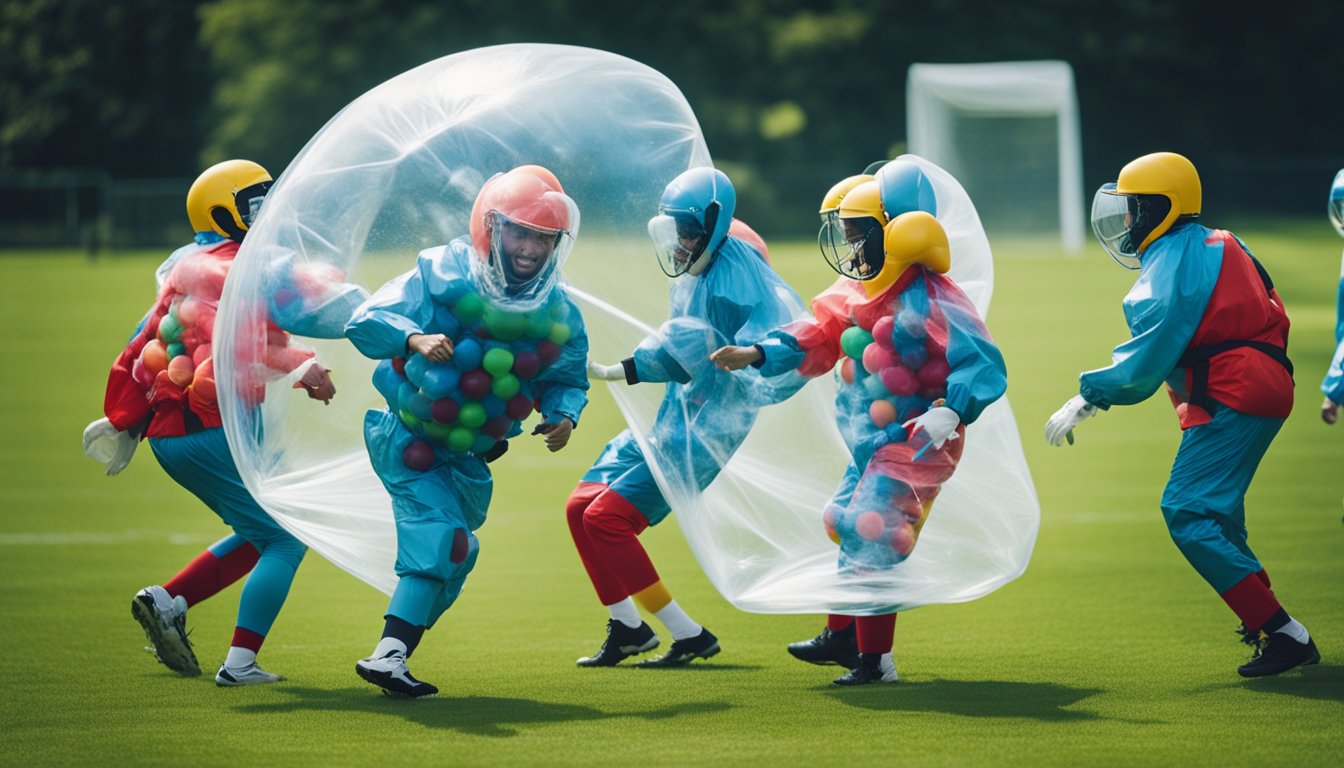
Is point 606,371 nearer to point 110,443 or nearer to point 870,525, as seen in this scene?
point 870,525

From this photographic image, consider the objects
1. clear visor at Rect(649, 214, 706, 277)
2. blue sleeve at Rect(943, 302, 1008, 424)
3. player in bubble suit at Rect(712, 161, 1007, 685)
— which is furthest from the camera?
clear visor at Rect(649, 214, 706, 277)

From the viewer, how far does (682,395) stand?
264 inches

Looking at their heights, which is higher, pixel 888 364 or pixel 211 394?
pixel 888 364

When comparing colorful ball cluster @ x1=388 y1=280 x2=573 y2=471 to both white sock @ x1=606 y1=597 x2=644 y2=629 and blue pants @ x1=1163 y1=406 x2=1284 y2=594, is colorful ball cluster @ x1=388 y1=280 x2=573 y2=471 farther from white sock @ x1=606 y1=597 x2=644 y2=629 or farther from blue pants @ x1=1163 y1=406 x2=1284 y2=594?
blue pants @ x1=1163 y1=406 x2=1284 y2=594

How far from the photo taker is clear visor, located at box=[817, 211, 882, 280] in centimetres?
641

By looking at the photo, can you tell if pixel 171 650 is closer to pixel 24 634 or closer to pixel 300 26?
pixel 24 634

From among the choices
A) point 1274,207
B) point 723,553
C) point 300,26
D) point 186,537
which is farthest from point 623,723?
point 300,26

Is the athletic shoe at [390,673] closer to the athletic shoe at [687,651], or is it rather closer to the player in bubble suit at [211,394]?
the player in bubble suit at [211,394]

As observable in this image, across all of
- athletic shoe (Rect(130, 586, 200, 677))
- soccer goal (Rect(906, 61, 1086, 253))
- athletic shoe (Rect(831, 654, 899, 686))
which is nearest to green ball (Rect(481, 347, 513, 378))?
athletic shoe (Rect(130, 586, 200, 677))

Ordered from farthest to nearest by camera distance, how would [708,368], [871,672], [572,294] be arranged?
[572,294], [708,368], [871,672]

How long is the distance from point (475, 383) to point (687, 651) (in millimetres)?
1581

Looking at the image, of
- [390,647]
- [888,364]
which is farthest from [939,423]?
[390,647]

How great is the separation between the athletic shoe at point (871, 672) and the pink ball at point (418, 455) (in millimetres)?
1792

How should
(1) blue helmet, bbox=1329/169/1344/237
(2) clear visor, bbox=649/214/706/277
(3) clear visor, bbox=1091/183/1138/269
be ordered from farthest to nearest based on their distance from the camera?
(1) blue helmet, bbox=1329/169/1344/237, (3) clear visor, bbox=1091/183/1138/269, (2) clear visor, bbox=649/214/706/277
